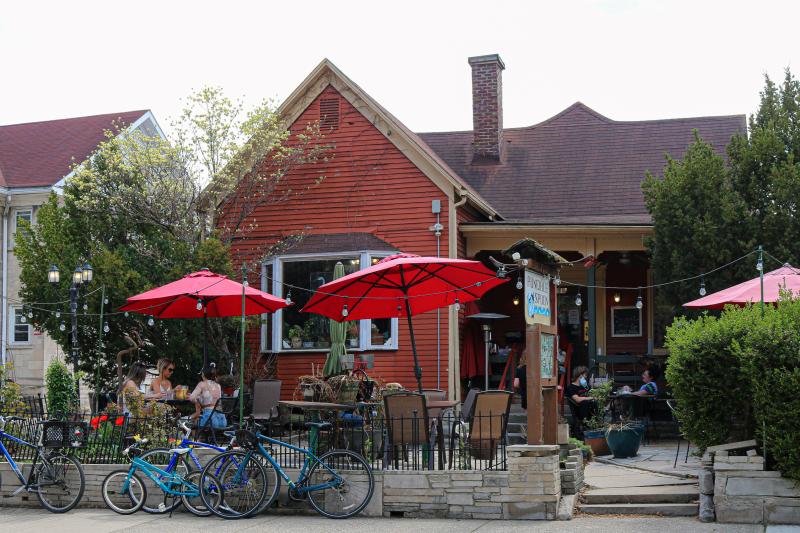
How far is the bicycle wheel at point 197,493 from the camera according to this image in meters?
10.5

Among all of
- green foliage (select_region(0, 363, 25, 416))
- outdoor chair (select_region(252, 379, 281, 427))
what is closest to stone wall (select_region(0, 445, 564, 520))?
outdoor chair (select_region(252, 379, 281, 427))

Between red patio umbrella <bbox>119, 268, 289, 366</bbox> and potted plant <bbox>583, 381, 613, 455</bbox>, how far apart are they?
469 cm

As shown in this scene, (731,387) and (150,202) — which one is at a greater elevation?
(150,202)

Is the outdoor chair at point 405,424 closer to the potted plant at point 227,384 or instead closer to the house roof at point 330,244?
the potted plant at point 227,384

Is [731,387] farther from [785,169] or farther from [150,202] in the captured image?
[150,202]

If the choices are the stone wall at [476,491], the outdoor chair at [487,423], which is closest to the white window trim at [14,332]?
the stone wall at [476,491]

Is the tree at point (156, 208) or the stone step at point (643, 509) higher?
the tree at point (156, 208)

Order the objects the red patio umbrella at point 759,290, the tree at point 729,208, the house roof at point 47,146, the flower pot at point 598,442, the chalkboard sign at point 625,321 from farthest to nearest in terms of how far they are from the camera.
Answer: the house roof at point 47,146 → the chalkboard sign at point 625,321 → the tree at point 729,208 → the flower pot at point 598,442 → the red patio umbrella at point 759,290

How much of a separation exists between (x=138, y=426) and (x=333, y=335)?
4.78m

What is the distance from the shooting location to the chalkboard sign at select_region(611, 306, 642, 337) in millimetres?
21234

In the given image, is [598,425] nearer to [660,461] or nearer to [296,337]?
[660,461]

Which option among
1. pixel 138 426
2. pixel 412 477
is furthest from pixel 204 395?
pixel 412 477

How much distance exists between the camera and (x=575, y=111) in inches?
950

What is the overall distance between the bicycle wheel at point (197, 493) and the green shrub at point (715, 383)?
16.1 feet
